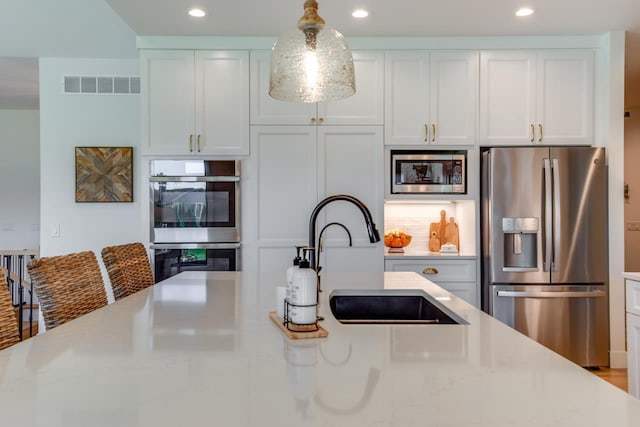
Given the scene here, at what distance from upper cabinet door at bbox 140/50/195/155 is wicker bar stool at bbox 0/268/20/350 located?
2.41 metres

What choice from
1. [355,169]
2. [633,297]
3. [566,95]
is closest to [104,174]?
[355,169]

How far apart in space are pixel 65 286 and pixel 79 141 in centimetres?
304

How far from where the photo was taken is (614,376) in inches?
130

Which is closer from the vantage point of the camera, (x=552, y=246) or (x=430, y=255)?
(x=552, y=246)

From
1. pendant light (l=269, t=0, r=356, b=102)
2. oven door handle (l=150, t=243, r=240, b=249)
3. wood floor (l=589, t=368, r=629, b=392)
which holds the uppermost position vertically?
pendant light (l=269, t=0, r=356, b=102)

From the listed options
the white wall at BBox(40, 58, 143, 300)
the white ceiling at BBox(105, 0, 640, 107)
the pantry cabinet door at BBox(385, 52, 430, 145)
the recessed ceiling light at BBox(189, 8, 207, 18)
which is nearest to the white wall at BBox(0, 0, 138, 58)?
the white wall at BBox(40, 58, 143, 300)

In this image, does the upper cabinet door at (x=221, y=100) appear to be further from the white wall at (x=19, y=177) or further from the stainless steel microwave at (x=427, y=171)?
the white wall at (x=19, y=177)

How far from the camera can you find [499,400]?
2.63 feet

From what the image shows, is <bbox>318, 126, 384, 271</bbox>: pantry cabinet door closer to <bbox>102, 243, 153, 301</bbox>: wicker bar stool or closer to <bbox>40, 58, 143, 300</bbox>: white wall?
<bbox>102, 243, 153, 301</bbox>: wicker bar stool

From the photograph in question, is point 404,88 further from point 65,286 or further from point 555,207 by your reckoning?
point 65,286

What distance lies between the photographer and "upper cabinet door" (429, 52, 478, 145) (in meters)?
3.60

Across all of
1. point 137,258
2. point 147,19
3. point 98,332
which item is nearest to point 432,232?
point 137,258

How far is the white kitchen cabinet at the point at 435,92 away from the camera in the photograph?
360cm

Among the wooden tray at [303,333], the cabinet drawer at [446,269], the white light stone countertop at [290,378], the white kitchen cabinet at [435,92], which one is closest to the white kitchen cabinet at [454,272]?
the cabinet drawer at [446,269]
